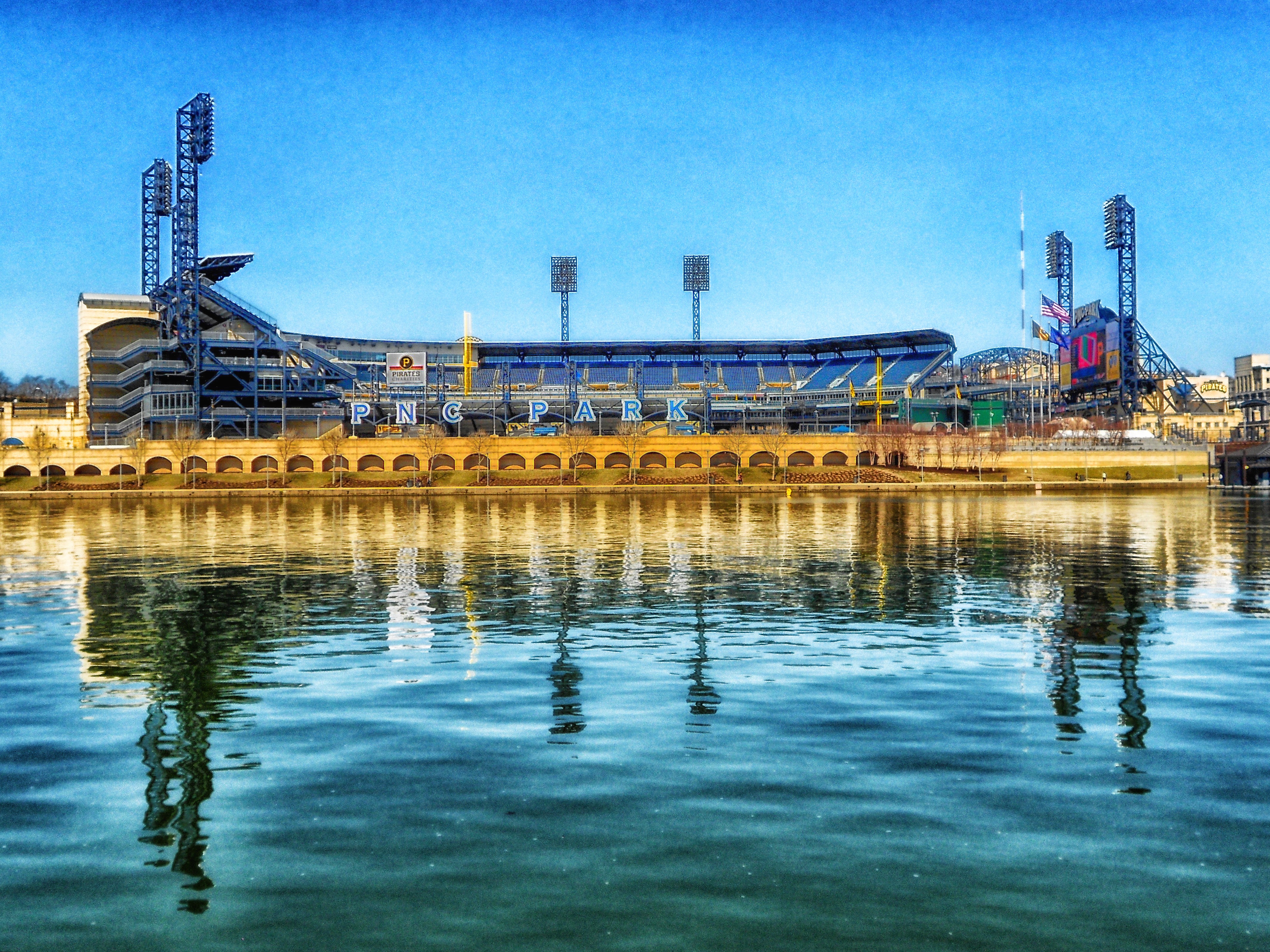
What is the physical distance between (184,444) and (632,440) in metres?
53.5

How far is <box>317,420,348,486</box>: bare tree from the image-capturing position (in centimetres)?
14250

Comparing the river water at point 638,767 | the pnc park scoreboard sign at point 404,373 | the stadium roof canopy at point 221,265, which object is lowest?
the river water at point 638,767

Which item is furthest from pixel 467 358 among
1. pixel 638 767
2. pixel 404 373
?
pixel 638 767

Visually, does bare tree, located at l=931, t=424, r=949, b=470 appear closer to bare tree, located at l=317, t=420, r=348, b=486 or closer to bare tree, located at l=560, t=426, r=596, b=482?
bare tree, located at l=560, t=426, r=596, b=482

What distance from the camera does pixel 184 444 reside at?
138 m

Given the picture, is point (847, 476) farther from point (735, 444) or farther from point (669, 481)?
point (669, 481)

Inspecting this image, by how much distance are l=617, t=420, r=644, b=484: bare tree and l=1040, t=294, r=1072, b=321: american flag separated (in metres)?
58.4

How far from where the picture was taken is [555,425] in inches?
6722

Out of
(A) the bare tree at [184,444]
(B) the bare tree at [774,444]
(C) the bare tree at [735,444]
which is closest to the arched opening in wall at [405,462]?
(A) the bare tree at [184,444]

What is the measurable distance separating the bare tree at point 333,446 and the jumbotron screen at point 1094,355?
374 ft

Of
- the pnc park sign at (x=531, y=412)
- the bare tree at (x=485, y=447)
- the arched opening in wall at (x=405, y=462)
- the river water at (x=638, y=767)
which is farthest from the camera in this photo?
the bare tree at (x=485, y=447)

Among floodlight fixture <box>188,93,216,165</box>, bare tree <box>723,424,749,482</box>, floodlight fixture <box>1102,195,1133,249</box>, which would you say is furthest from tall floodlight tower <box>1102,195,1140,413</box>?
floodlight fixture <box>188,93,216,165</box>

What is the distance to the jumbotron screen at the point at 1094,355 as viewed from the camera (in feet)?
586

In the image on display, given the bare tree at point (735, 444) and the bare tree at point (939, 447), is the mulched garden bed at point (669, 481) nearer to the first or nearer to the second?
the bare tree at point (735, 444)
